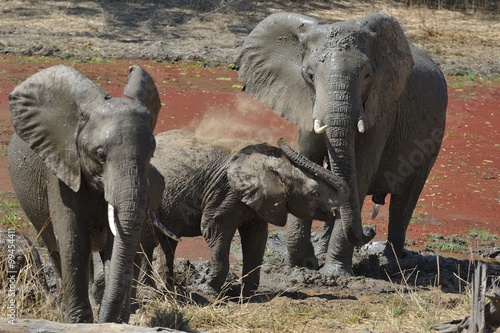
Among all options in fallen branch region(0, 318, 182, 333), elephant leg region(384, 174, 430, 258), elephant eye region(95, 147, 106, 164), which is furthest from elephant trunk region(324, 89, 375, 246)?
fallen branch region(0, 318, 182, 333)

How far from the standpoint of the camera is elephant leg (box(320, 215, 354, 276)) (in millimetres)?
10148

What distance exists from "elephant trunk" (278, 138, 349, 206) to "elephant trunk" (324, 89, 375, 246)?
1.44 ft

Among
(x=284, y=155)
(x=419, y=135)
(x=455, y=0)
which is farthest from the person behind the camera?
(x=455, y=0)

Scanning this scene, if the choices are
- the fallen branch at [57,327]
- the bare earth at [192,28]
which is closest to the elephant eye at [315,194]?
the fallen branch at [57,327]

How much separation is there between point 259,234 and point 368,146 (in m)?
1.41

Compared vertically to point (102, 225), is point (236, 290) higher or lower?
lower

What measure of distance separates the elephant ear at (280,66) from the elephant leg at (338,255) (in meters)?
1.02

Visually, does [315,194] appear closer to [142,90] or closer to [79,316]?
[142,90]

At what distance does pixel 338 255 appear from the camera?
10195 mm

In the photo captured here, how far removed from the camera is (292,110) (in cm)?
1009

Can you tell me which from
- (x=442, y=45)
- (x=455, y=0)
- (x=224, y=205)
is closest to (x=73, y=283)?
(x=224, y=205)

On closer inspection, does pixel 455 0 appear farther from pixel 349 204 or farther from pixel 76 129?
pixel 76 129

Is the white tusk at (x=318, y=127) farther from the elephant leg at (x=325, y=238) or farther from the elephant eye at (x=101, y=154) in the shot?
the elephant eye at (x=101, y=154)

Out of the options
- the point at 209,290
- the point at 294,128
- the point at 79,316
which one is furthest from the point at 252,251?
the point at 294,128
